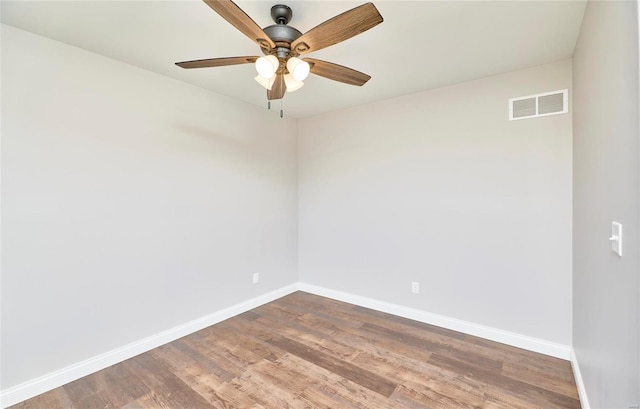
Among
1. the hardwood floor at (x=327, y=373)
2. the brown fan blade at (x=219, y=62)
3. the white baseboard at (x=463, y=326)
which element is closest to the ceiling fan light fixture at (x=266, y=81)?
the brown fan blade at (x=219, y=62)

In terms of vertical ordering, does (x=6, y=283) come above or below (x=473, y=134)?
below

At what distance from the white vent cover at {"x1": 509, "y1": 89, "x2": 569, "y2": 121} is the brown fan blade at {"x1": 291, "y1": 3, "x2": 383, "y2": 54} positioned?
1.89 metres

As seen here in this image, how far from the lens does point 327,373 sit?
2.15 m

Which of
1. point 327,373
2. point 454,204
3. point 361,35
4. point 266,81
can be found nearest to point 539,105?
point 454,204

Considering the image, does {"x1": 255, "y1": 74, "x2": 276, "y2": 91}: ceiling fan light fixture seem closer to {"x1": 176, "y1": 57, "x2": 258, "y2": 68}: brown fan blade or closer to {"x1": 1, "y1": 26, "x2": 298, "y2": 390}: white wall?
{"x1": 176, "y1": 57, "x2": 258, "y2": 68}: brown fan blade

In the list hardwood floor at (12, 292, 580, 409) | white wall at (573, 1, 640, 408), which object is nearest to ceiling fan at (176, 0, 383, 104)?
white wall at (573, 1, 640, 408)

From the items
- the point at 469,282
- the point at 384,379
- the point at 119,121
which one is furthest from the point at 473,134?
the point at 119,121

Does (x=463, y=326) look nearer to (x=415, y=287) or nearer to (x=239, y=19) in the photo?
(x=415, y=287)

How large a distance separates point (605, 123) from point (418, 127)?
1770 millimetres

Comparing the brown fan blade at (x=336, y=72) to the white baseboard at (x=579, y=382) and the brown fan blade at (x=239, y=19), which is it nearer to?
the brown fan blade at (x=239, y=19)

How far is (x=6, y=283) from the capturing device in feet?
6.01

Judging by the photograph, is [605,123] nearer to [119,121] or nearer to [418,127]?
[418,127]

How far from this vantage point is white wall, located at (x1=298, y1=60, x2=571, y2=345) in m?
2.36

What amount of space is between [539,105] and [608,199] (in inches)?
57.5
